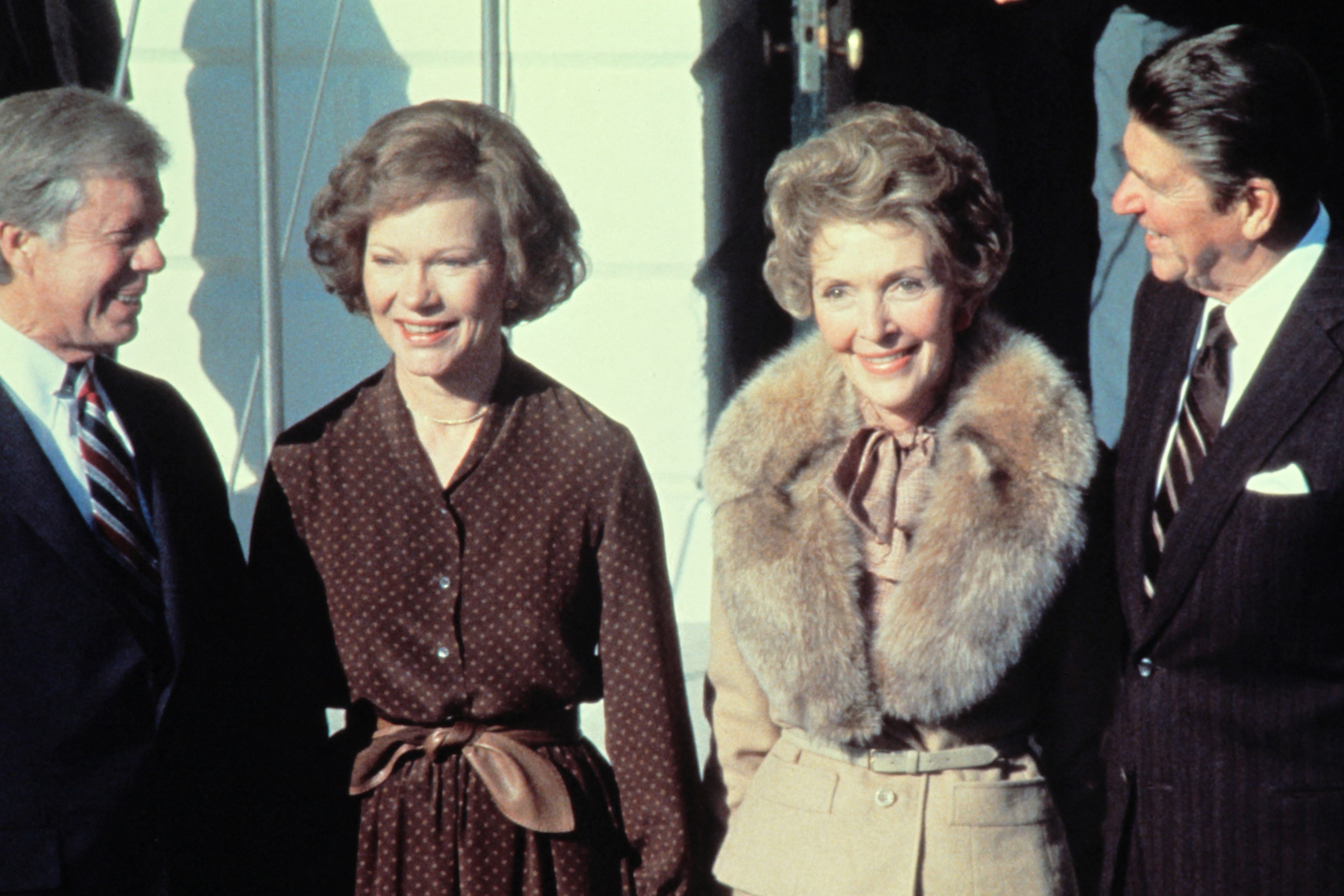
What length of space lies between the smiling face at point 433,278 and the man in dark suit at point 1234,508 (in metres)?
1.04

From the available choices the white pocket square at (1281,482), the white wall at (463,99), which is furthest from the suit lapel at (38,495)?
the white wall at (463,99)

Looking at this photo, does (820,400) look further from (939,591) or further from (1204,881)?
(1204,881)

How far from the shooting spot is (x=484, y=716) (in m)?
2.35

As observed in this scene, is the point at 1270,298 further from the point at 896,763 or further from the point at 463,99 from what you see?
the point at 463,99

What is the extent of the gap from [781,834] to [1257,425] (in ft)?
3.09

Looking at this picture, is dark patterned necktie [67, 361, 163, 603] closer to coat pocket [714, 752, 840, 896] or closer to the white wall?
coat pocket [714, 752, 840, 896]

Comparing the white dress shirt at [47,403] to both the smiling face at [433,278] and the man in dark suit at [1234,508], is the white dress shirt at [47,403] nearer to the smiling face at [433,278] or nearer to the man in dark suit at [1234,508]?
the smiling face at [433,278]

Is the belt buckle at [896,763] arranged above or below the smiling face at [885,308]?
below

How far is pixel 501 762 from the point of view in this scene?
2.32 meters

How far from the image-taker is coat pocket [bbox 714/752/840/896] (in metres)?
2.27

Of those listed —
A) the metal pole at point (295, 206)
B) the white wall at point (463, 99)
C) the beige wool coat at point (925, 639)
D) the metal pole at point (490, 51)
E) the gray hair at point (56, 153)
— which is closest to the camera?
the gray hair at point (56, 153)

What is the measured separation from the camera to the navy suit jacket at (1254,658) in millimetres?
2068

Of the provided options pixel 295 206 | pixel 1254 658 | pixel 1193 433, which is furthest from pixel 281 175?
pixel 1254 658

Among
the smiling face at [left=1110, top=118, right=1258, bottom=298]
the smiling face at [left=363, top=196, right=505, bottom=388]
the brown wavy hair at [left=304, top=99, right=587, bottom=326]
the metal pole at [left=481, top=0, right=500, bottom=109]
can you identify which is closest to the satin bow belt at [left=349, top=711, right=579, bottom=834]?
the smiling face at [left=363, top=196, right=505, bottom=388]
